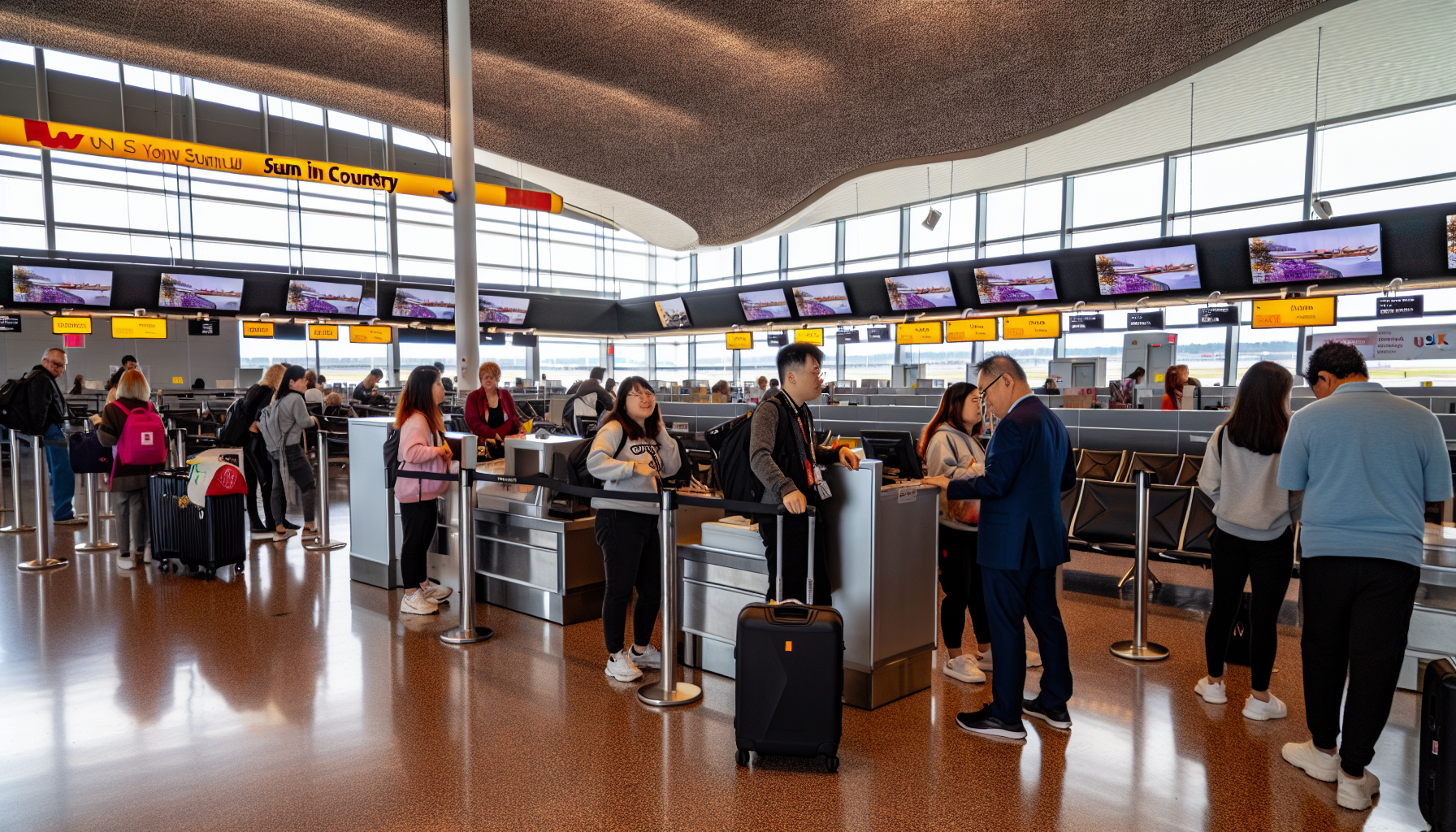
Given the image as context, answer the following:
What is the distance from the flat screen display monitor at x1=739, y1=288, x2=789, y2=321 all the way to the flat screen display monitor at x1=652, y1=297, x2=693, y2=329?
6.89 feet

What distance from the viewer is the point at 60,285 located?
1272 cm

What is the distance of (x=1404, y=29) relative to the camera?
8.59 m

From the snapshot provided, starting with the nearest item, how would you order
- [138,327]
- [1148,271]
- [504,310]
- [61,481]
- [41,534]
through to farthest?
[41,534]
[61,481]
[1148,271]
[138,327]
[504,310]

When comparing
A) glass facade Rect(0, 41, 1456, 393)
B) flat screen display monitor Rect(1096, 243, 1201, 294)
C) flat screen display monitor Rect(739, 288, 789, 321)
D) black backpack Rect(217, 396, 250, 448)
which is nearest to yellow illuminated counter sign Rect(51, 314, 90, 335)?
glass facade Rect(0, 41, 1456, 393)

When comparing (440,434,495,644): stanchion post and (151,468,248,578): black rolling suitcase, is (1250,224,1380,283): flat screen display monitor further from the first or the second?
(151,468,248,578): black rolling suitcase

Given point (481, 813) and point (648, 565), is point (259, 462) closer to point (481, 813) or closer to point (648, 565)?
point (648, 565)

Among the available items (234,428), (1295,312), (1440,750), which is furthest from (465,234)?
(1295,312)

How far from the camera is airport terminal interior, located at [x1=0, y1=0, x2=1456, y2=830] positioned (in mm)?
2721

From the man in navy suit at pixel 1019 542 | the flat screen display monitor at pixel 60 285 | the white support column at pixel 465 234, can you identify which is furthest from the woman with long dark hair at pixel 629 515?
the flat screen display monitor at pixel 60 285

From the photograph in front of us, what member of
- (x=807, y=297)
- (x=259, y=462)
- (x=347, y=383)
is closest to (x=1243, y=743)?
(x=259, y=462)

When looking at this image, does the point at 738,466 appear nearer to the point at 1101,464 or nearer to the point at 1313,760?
the point at 1313,760

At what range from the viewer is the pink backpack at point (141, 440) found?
5.60m

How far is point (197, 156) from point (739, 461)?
757 cm

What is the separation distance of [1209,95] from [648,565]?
1124 centimetres
